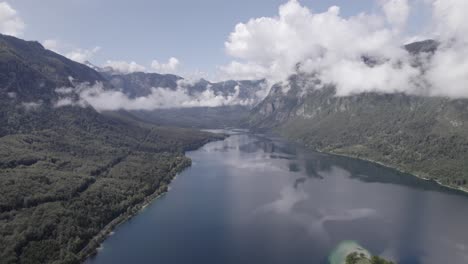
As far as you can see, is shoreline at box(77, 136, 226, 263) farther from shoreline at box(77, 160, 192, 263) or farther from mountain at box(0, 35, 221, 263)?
mountain at box(0, 35, 221, 263)

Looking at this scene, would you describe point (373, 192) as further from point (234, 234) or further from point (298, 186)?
point (234, 234)

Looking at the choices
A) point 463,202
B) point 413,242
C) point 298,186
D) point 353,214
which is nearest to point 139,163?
point 298,186

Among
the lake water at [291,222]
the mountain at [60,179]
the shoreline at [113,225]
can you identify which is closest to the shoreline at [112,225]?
the shoreline at [113,225]

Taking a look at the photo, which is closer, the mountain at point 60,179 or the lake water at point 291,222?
the mountain at point 60,179

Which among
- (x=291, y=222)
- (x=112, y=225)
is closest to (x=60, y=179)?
(x=112, y=225)

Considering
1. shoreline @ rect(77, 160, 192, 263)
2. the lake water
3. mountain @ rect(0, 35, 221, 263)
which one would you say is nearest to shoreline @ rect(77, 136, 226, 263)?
shoreline @ rect(77, 160, 192, 263)

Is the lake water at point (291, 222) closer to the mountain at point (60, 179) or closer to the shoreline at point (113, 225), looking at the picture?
the shoreline at point (113, 225)
